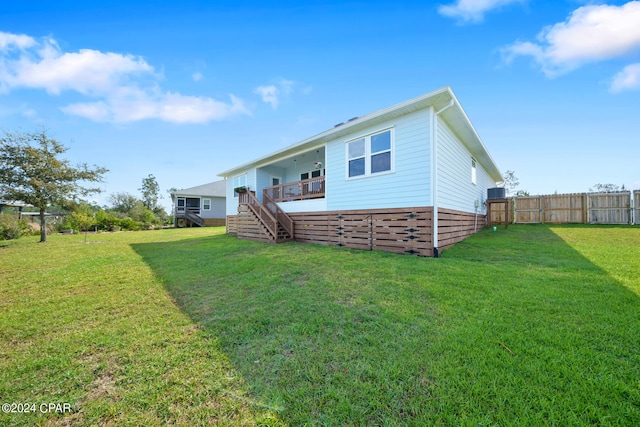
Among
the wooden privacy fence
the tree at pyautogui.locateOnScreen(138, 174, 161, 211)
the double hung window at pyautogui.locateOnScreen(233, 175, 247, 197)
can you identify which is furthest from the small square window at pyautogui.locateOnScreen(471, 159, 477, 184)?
the tree at pyautogui.locateOnScreen(138, 174, 161, 211)

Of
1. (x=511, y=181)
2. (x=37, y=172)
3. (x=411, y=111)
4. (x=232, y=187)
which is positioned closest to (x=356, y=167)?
(x=411, y=111)

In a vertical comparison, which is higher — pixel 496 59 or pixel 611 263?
pixel 496 59

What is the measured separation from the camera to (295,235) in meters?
10.9

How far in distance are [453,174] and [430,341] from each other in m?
7.51

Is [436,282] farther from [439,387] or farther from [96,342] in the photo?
[96,342]

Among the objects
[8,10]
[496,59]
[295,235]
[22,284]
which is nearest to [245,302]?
[22,284]

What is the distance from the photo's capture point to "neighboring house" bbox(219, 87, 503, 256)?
267 inches

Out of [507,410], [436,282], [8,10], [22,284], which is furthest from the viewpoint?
[8,10]

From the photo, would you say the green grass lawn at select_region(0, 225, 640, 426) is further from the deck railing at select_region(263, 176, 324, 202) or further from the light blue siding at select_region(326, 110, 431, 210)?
the deck railing at select_region(263, 176, 324, 202)

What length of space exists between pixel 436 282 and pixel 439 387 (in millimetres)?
2651

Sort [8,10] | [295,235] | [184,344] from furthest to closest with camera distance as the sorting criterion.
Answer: [295,235] → [8,10] → [184,344]

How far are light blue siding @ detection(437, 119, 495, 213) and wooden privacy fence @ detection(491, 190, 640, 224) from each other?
207 inches

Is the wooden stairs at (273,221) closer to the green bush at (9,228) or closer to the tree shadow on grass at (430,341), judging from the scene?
the tree shadow on grass at (430,341)

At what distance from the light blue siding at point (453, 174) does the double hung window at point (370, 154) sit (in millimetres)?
1491
